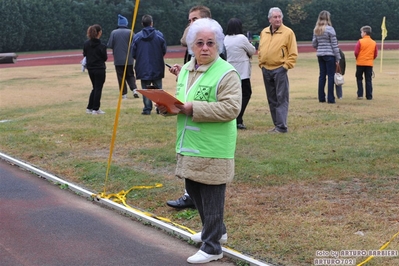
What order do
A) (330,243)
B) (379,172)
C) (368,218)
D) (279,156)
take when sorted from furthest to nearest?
(279,156) → (379,172) → (368,218) → (330,243)

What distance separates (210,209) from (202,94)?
0.92m

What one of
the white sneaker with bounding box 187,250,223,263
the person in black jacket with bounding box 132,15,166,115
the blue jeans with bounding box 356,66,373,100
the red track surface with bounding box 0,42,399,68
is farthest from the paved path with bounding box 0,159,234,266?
the red track surface with bounding box 0,42,399,68

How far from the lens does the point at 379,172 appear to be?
845 centimetres

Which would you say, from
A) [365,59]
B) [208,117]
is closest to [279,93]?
[208,117]

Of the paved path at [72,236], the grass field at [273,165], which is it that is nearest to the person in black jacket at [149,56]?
the grass field at [273,165]

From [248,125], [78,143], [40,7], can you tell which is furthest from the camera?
[40,7]

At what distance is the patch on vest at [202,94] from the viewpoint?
536cm

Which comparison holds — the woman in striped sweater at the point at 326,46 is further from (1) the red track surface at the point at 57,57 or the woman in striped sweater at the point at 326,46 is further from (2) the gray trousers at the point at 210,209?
(1) the red track surface at the point at 57,57

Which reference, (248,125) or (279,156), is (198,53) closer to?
(279,156)

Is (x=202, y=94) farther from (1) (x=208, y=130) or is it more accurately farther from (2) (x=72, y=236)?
(2) (x=72, y=236)

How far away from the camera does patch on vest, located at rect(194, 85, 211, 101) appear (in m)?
5.36

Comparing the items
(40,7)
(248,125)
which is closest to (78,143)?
(248,125)

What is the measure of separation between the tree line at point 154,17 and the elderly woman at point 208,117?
44.0 metres

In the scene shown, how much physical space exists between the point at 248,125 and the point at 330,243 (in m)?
6.91
